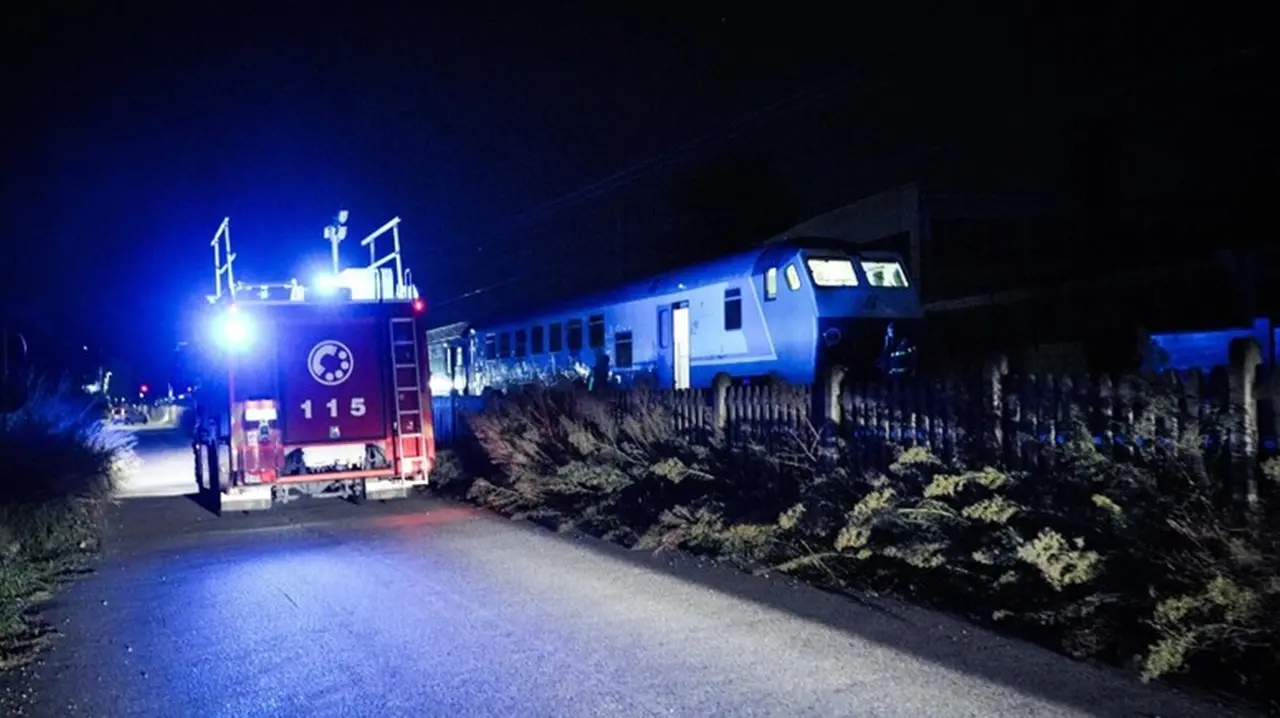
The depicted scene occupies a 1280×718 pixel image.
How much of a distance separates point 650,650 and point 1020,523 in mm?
2662

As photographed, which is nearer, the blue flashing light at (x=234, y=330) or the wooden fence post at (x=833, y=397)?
the wooden fence post at (x=833, y=397)

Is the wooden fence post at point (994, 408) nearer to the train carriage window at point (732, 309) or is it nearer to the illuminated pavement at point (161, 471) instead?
the train carriage window at point (732, 309)

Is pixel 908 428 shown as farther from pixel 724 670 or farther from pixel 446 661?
pixel 446 661

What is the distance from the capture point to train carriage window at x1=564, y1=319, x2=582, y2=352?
78.1 feet

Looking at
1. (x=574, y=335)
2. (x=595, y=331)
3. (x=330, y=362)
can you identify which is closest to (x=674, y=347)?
(x=595, y=331)

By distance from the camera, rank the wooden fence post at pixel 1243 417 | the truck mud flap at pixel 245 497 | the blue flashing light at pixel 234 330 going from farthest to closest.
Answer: the truck mud flap at pixel 245 497, the blue flashing light at pixel 234 330, the wooden fence post at pixel 1243 417

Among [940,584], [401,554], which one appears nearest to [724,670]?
[940,584]

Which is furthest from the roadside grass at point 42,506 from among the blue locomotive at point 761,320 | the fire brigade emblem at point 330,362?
the blue locomotive at point 761,320

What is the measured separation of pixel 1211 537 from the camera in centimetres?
575

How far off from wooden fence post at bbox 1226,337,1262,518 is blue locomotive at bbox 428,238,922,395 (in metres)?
10.2

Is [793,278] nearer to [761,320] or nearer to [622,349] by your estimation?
[761,320]

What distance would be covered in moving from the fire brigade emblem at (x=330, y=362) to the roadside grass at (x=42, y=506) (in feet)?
8.87

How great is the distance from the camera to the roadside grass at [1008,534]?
5562mm

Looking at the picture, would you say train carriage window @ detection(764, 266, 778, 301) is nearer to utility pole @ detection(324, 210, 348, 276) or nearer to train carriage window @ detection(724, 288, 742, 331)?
train carriage window @ detection(724, 288, 742, 331)
